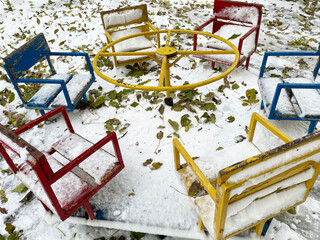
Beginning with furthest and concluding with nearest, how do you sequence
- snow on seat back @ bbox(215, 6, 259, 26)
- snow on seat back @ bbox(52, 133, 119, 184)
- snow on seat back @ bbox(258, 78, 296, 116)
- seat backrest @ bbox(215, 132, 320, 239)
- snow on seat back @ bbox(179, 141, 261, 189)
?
1. snow on seat back @ bbox(215, 6, 259, 26)
2. snow on seat back @ bbox(258, 78, 296, 116)
3. snow on seat back @ bbox(52, 133, 119, 184)
4. snow on seat back @ bbox(179, 141, 261, 189)
5. seat backrest @ bbox(215, 132, 320, 239)

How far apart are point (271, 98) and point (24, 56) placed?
9.19 ft

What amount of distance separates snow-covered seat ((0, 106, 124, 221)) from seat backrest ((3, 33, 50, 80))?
1.09 metres

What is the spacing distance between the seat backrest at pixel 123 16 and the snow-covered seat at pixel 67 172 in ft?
7.94

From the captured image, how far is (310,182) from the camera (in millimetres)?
1366

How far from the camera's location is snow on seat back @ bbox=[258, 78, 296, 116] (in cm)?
239

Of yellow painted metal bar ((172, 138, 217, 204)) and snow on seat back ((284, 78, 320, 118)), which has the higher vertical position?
yellow painted metal bar ((172, 138, 217, 204))

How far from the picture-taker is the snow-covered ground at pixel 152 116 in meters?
2.04

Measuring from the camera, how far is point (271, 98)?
2529 mm

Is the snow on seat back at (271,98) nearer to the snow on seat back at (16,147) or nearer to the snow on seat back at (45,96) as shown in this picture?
the snow on seat back at (16,147)


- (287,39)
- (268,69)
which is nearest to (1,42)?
(268,69)

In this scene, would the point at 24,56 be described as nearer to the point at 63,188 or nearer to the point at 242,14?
the point at 63,188

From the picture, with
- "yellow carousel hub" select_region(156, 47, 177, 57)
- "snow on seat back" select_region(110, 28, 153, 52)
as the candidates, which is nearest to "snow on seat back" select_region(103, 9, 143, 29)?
"snow on seat back" select_region(110, 28, 153, 52)

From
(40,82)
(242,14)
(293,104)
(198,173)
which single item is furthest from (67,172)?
(242,14)

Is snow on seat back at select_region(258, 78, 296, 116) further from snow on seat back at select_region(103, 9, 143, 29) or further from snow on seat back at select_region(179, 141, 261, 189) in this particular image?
snow on seat back at select_region(103, 9, 143, 29)
